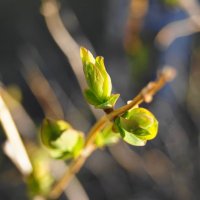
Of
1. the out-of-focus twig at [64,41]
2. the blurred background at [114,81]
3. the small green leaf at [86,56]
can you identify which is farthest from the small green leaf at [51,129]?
the blurred background at [114,81]

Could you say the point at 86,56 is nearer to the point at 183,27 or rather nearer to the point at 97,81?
the point at 97,81

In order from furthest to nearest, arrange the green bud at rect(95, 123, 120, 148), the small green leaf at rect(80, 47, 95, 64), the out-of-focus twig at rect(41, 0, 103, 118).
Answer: the out-of-focus twig at rect(41, 0, 103, 118) < the green bud at rect(95, 123, 120, 148) < the small green leaf at rect(80, 47, 95, 64)

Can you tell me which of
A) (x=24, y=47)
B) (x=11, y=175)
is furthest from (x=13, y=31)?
(x=11, y=175)

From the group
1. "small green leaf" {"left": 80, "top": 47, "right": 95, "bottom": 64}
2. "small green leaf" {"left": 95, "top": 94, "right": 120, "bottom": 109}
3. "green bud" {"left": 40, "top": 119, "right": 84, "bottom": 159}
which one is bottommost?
"green bud" {"left": 40, "top": 119, "right": 84, "bottom": 159}

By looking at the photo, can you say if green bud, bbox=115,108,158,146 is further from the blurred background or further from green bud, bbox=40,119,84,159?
the blurred background

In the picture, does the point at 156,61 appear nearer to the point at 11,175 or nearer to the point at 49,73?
the point at 49,73

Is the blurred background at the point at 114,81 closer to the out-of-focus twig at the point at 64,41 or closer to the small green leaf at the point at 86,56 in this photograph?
the out-of-focus twig at the point at 64,41

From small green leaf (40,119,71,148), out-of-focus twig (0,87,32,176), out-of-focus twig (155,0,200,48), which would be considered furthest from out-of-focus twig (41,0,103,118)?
small green leaf (40,119,71,148)

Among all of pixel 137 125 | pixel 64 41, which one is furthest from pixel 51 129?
pixel 64 41
